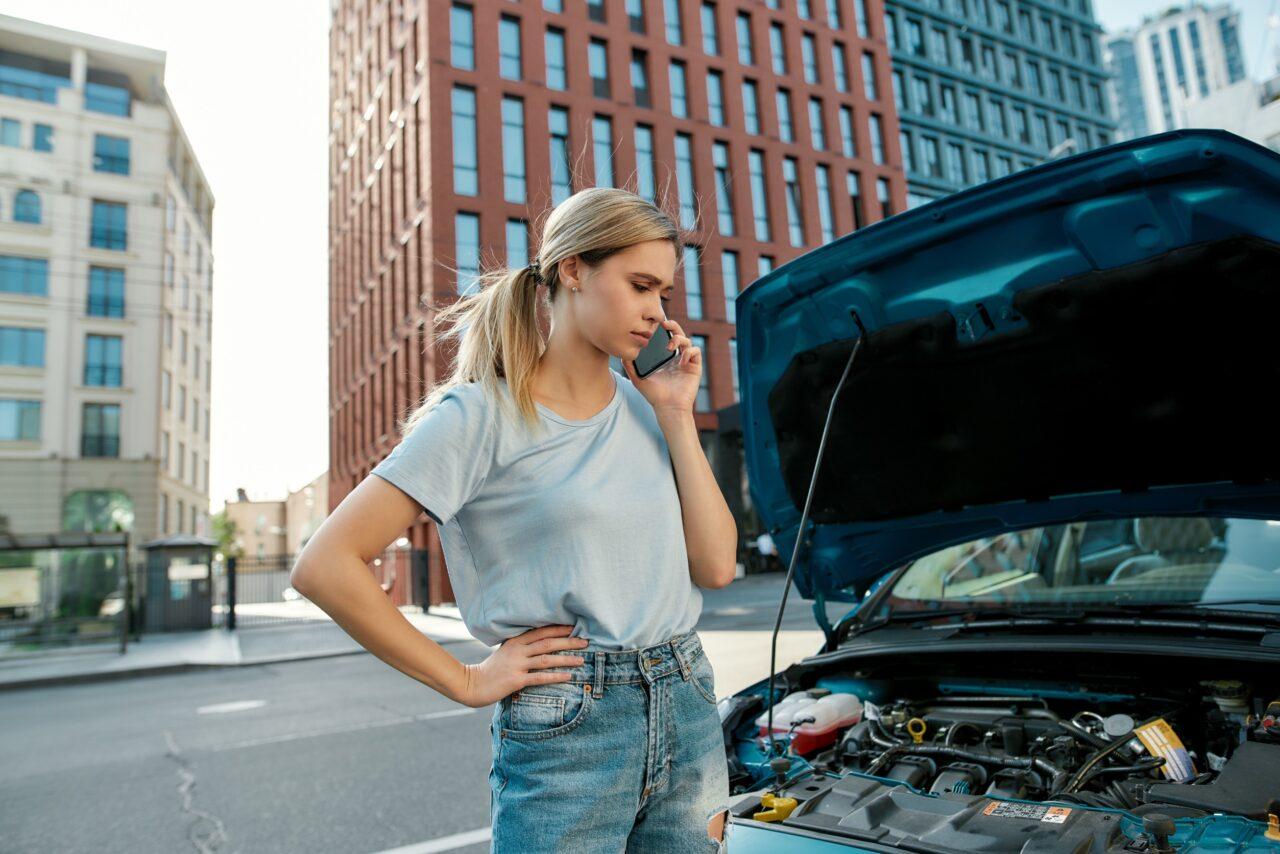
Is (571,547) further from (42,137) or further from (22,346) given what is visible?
(42,137)

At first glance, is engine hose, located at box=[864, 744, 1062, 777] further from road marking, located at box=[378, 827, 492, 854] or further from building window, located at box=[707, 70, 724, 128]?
building window, located at box=[707, 70, 724, 128]

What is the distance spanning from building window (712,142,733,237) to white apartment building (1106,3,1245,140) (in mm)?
113686

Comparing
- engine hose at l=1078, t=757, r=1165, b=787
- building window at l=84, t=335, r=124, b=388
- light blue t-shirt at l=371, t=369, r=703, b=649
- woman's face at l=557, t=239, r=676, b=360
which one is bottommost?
engine hose at l=1078, t=757, r=1165, b=787

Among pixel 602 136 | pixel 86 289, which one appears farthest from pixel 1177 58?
pixel 86 289

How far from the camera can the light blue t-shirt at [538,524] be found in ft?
4.30

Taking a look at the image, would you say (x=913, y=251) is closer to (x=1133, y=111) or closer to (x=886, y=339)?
(x=886, y=339)

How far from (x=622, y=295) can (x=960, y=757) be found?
1.59 meters

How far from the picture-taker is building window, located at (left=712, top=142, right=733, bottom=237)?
2933 centimetres

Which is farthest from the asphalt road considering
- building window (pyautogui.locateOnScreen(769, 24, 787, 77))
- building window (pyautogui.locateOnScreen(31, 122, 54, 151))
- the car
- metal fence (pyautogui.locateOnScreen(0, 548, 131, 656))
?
building window (pyautogui.locateOnScreen(31, 122, 54, 151))

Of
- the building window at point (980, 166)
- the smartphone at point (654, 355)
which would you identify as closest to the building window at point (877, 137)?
the building window at point (980, 166)

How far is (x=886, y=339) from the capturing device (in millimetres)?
2531

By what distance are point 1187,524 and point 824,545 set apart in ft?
4.08

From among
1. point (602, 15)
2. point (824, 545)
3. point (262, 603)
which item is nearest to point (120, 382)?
point (262, 603)

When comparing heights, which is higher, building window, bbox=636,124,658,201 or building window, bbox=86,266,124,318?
building window, bbox=636,124,658,201
